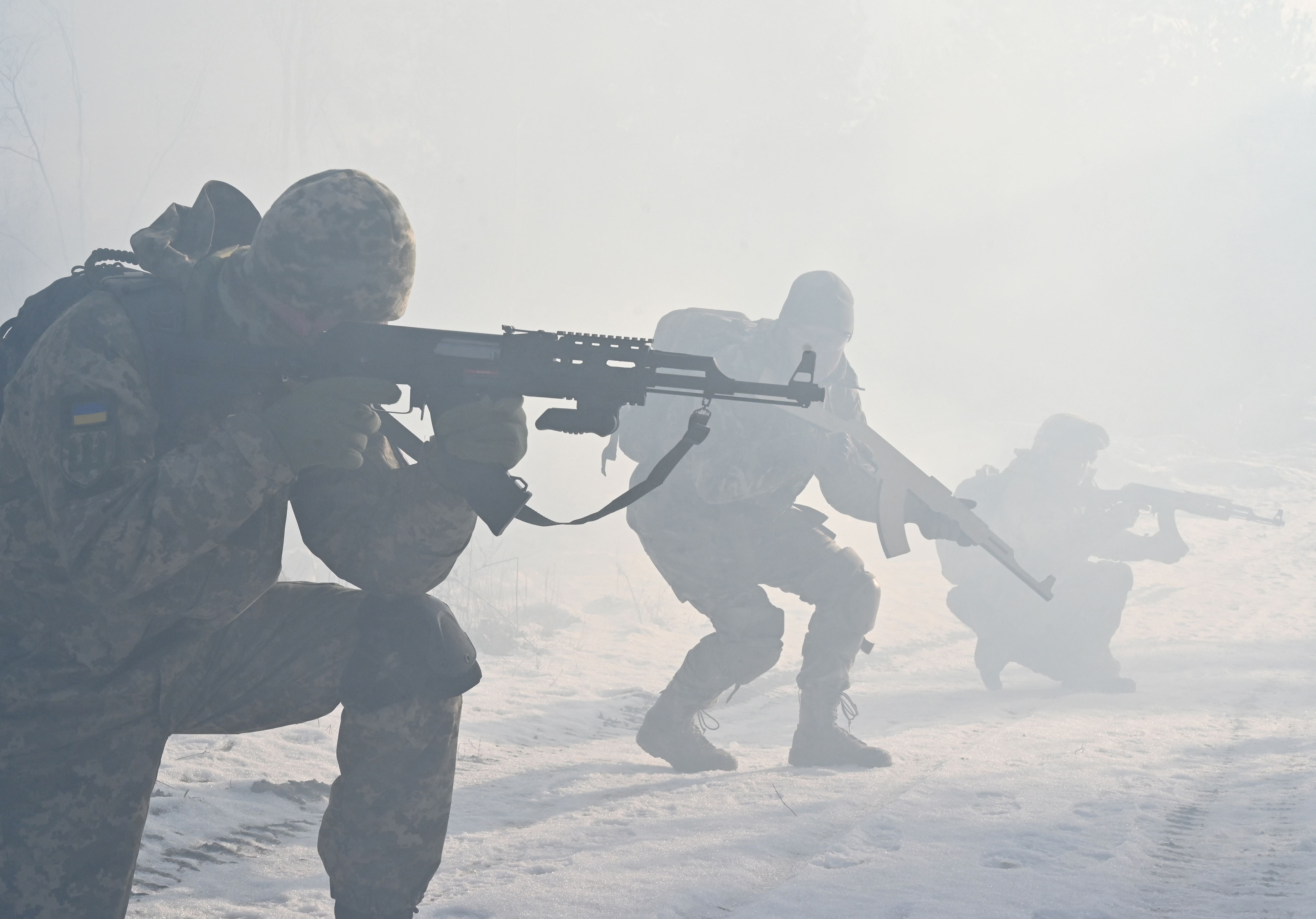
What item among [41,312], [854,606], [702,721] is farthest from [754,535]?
[41,312]

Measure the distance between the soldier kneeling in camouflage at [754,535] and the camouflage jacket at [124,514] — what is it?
8.43ft

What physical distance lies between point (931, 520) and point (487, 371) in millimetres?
3962

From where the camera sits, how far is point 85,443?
6.82 feet

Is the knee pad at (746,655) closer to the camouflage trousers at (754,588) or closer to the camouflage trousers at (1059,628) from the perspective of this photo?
the camouflage trousers at (754,588)

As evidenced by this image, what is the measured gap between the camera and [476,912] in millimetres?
2555

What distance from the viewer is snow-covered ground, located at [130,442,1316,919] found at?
2658 mm

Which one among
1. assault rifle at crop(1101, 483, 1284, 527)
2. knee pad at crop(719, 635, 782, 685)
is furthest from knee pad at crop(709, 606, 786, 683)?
assault rifle at crop(1101, 483, 1284, 527)

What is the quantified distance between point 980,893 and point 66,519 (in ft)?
7.86

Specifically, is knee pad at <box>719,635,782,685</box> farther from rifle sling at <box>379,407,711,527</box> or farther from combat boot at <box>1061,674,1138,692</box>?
combat boot at <box>1061,674,1138,692</box>

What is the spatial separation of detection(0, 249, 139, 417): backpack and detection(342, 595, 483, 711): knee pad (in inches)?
39.3

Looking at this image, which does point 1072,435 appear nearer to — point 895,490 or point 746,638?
point 895,490

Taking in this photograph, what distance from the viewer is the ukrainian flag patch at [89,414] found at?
208cm

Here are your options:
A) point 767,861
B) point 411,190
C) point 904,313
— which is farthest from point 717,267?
point 767,861

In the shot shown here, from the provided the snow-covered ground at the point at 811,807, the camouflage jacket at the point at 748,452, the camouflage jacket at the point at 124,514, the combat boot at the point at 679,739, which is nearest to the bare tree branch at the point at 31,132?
the snow-covered ground at the point at 811,807
